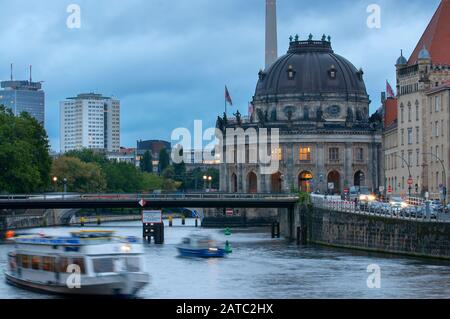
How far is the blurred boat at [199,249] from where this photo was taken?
118438 millimetres

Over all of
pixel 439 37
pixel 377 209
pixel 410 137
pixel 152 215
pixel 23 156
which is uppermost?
pixel 439 37

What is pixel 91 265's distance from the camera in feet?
270

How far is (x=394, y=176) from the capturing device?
172125mm

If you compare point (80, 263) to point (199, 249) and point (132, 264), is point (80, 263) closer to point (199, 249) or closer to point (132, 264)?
point (132, 264)

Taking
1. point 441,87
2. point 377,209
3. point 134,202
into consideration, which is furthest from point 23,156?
point 377,209

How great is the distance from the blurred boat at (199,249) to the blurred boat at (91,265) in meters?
32.8

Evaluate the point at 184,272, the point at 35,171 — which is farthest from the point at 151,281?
the point at 35,171

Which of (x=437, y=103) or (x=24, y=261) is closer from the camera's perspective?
(x=24, y=261)

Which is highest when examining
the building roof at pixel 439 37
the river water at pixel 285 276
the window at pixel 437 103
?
the building roof at pixel 439 37

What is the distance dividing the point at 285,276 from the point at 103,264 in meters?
19.2

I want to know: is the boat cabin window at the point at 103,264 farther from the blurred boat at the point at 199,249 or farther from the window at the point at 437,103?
the window at the point at 437,103

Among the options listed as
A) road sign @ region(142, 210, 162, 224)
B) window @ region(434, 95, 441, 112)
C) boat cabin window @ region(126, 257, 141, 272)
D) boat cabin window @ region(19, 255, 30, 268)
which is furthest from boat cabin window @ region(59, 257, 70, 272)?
window @ region(434, 95, 441, 112)

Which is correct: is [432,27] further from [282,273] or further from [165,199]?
[282,273]

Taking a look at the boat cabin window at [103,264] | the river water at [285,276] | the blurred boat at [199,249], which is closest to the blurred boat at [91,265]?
the boat cabin window at [103,264]
